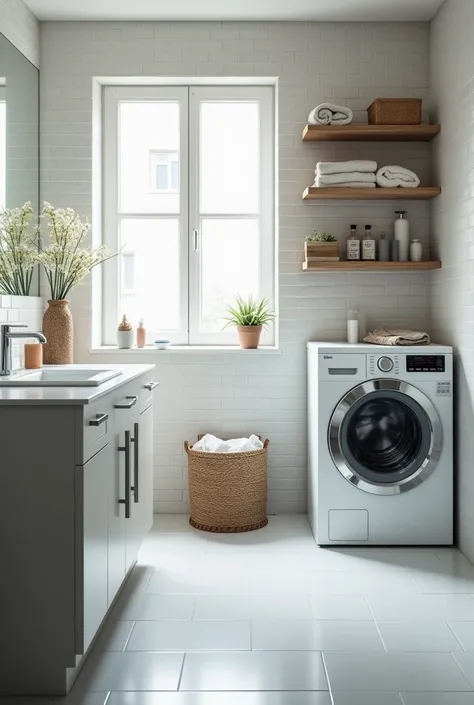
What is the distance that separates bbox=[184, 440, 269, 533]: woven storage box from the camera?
145 inches

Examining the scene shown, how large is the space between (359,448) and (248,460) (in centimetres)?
59

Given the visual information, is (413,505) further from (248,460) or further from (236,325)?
(236,325)

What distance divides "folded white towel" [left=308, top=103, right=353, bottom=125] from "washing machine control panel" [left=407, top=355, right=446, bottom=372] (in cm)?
130

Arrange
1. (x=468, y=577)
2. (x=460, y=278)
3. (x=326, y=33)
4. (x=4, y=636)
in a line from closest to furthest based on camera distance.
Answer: (x=4, y=636), (x=468, y=577), (x=460, y=278), (x=326, y=33)

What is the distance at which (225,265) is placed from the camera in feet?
13.8

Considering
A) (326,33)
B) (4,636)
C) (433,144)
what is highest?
(326,33)

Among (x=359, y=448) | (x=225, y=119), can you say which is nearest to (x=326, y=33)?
(x=225, y=119)

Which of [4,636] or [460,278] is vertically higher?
[460,278]

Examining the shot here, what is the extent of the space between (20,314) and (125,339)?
69cm

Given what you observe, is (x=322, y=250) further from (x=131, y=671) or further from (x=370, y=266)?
(x=131, y=671)

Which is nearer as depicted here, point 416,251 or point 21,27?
point 21,27

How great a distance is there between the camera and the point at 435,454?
346 centimetres

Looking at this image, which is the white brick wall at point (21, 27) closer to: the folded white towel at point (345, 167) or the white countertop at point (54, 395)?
the folded white towel at point (345, 167)

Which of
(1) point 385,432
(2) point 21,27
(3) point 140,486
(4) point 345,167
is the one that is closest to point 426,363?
(1) point 385,432
